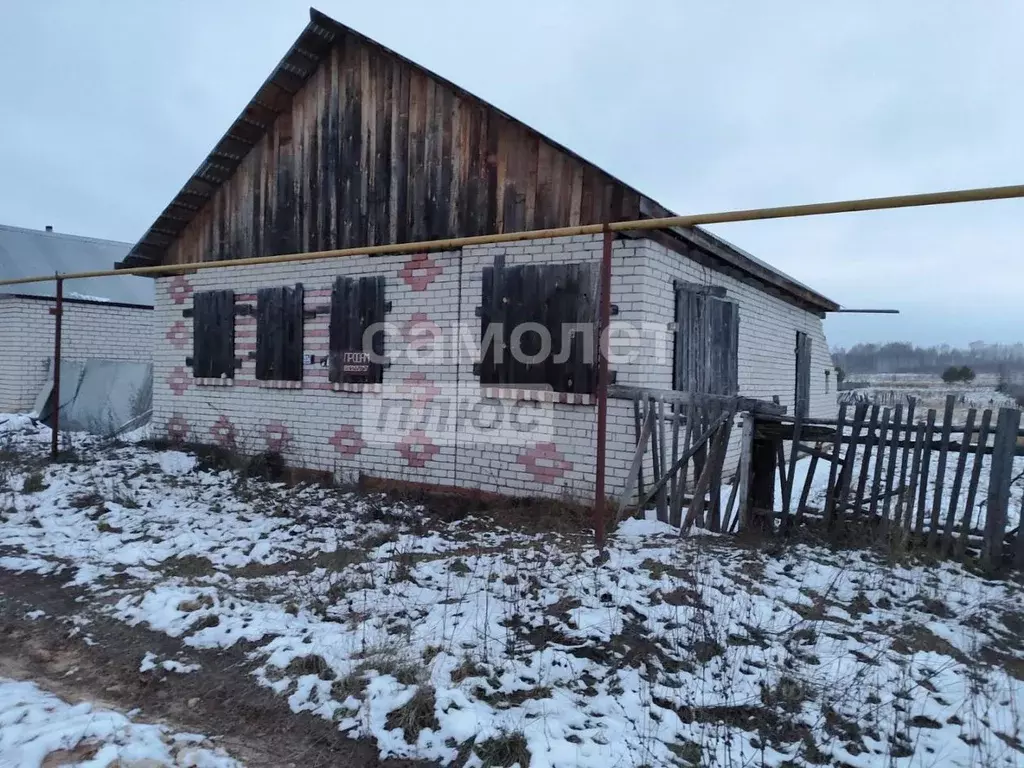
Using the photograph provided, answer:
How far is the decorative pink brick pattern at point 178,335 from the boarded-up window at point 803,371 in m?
10.1

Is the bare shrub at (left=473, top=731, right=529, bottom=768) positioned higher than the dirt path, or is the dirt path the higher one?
the bare shrub at (left=473, top=731, right=529, bottom=768)

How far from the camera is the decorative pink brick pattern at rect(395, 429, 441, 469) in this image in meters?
7.07

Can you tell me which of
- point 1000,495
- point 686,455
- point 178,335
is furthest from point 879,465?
point 178,335

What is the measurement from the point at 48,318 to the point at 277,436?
7817 mm

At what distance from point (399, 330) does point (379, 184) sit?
5.85 ft

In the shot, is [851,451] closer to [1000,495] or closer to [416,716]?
[1000,495]

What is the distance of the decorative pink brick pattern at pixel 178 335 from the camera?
9242mm

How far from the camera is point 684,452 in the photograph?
17.4ft

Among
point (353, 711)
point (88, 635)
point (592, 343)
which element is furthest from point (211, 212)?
point (353, 711)

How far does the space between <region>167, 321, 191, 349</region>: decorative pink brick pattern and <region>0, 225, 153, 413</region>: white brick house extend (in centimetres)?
425

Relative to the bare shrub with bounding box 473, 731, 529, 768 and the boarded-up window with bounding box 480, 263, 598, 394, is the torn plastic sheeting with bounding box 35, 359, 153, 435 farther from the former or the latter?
the bare shrub with bounding box 473, 731, 529, 768

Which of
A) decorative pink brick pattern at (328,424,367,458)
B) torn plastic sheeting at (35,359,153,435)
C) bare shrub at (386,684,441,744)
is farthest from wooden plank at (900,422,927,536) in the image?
torn plastic sheeting at (35,359,153,435)

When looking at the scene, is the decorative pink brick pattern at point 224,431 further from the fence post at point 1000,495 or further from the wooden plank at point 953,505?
the fence post at point 1000,495

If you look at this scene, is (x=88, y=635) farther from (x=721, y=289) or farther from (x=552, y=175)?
(x=721, y=289)
